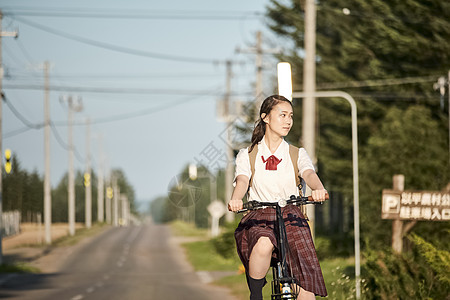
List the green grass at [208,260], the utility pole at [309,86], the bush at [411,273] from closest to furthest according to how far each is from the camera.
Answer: the bush at [411,273], the utility pole at [309,86], the green grass at [208,260]

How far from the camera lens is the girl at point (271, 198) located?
608 cm

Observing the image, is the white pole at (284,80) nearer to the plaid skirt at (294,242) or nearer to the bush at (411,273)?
the plaid skirt at (294,242)

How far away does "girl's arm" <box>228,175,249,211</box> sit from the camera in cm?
612

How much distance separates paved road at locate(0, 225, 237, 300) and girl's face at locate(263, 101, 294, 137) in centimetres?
1498

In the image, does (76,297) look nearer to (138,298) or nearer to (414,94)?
(138,298)

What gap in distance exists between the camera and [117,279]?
29953mm

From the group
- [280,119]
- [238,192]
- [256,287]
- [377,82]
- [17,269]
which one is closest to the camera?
[256,287]

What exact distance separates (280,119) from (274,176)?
1.57ft

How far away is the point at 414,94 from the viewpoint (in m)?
39.3

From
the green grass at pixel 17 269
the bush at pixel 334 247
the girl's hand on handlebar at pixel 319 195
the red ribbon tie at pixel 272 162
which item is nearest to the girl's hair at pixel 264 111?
the red ribbon tie at pixel 272 162

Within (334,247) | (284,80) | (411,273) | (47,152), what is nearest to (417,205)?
(411,273)

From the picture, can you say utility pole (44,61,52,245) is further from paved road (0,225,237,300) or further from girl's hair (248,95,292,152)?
girl's hair (248,95,292,152)

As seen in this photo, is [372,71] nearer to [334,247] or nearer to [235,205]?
[334,247]

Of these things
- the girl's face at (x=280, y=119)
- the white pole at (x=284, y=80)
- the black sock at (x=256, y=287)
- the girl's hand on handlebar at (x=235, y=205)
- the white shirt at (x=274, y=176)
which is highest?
the white pole at (x=284, y=80)
